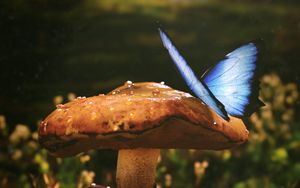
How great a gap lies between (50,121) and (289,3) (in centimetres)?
359

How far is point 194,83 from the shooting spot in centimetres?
187

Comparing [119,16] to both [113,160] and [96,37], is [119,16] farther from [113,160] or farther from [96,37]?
[113,160]

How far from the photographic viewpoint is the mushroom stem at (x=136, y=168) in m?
1.99

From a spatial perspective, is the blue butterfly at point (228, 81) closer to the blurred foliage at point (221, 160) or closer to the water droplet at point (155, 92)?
the water droplet at point (155, 92)

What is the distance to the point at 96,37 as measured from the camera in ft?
13.4

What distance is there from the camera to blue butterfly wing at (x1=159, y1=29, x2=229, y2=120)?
182 cm

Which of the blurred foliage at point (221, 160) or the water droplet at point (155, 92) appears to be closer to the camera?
the water droplet at point (155, 92)

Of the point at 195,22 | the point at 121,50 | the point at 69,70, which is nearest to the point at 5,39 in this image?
the point at 69,70

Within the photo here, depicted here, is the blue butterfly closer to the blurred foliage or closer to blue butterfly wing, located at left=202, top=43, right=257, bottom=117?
blue butterfly wing, located at left=202, top=43, right=257, bottom=117

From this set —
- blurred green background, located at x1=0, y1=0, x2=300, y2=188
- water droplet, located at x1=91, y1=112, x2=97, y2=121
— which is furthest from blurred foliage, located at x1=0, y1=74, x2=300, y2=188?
water droplet, located at x1=91, y1=112, x2=97, y2=121

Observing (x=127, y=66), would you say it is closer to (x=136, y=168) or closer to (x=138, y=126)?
(x=136, y=168)

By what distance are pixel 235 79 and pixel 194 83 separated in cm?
20

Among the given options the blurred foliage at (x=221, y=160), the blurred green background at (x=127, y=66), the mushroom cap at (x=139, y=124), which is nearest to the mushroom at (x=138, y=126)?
the mushroom cap at (x=139, y=124)

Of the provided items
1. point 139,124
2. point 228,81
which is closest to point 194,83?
point 228,81
